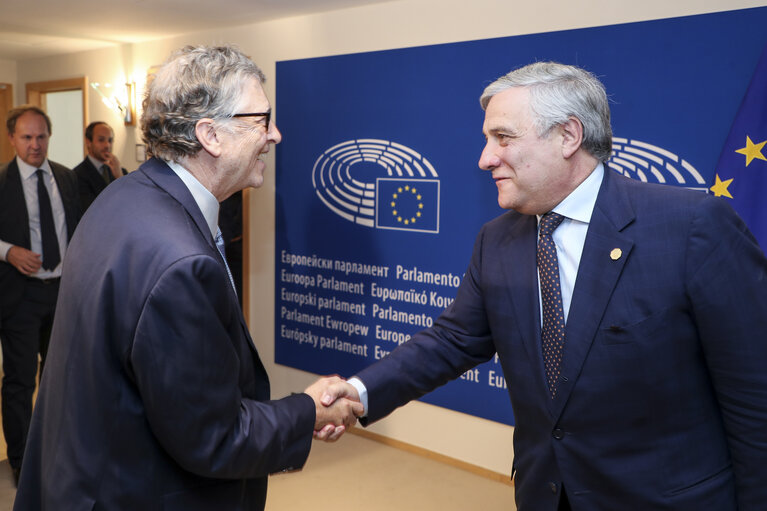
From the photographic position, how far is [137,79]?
5535 millimetres

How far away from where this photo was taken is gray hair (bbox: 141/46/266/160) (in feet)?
4.75

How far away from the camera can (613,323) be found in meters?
1.46

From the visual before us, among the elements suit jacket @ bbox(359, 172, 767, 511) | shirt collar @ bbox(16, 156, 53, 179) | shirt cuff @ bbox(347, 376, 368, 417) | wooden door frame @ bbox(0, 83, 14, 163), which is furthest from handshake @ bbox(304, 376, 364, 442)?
wooden door frame @ bbox(0, 83, 14, 163)

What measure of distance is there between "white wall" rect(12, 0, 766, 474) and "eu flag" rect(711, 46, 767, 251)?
0.39 meters

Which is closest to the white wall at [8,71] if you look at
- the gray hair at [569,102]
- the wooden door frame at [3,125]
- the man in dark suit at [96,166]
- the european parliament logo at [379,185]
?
the wooden door frame at [3,125]

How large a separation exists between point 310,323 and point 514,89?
3.04 metres

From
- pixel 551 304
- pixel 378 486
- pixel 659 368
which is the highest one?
pixel 551 304

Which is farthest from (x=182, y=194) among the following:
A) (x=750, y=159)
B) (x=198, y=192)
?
(x=750, y=159)

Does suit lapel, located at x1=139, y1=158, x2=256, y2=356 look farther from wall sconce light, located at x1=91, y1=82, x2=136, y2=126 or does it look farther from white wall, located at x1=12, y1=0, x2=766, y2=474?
wall sconce light, located at x1=91, y1=82, x2=136, y2=126

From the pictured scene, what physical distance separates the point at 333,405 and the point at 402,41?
2623mm

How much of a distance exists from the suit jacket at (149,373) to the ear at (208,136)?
0.13m

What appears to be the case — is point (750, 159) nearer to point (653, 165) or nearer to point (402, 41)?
point (653, 165)

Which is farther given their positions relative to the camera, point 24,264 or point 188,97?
point 24,264

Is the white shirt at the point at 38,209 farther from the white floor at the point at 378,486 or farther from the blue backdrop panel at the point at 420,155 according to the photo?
the blue backdrop panel at the point at 420,155
